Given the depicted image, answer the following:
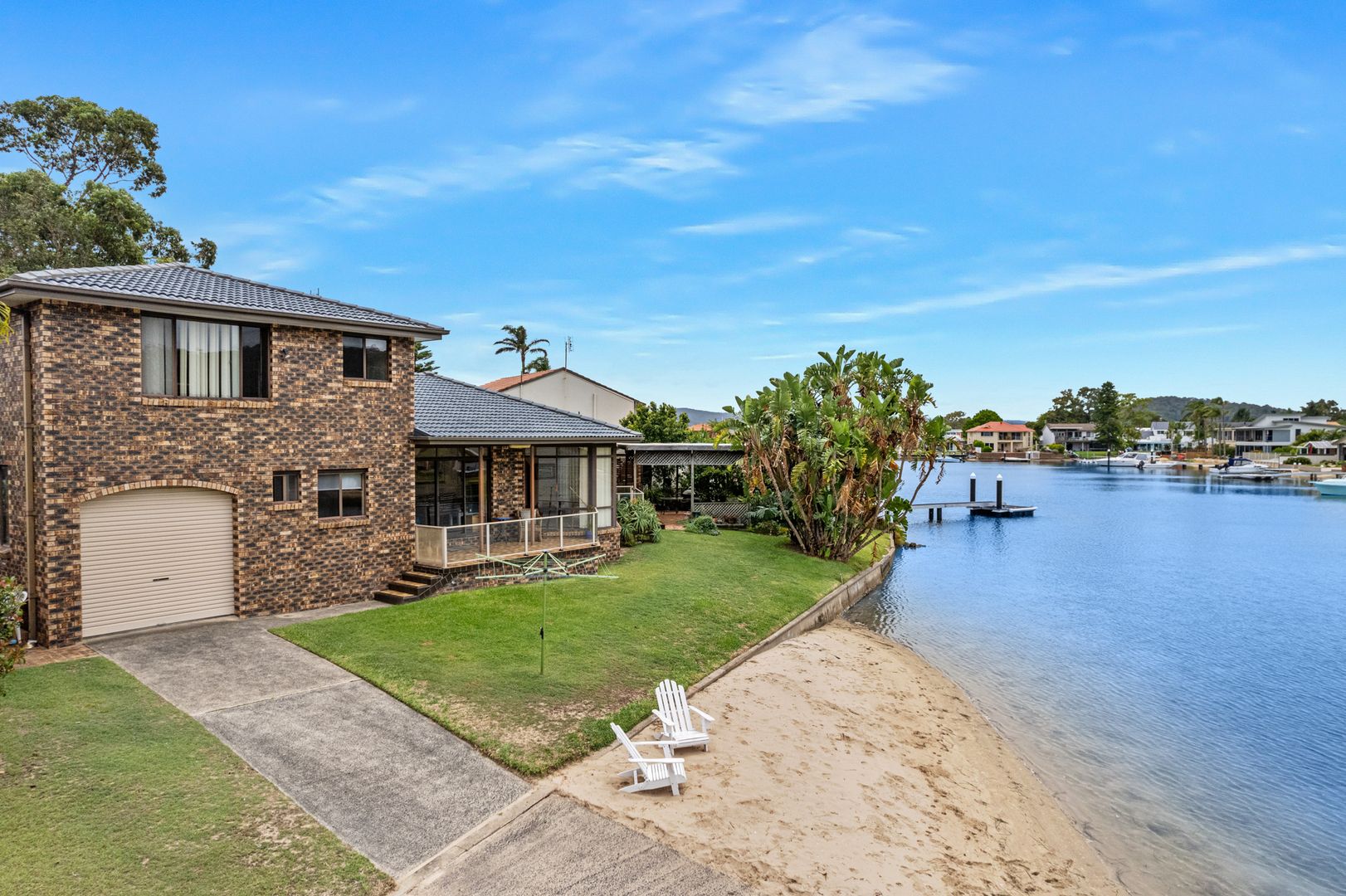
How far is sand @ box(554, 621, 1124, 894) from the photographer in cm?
805

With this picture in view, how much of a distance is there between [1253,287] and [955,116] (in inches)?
1686

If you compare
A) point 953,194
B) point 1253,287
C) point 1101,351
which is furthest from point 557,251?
point 1101,351

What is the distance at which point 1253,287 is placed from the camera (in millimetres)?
57844

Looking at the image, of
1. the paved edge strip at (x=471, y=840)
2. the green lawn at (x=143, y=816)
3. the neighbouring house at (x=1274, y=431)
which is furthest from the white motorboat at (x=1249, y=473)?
the green lawn at (x=143, y=816)

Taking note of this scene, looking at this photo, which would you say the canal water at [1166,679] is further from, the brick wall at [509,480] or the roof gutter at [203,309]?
the roof gutter at [203,309]

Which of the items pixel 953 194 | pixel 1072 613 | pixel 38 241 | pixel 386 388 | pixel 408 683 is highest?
pixel 953 194

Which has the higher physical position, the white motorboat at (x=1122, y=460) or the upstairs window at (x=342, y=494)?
the upstairs window at (x=342, y=494)

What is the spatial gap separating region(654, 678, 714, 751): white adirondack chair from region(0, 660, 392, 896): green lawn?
4331 mm

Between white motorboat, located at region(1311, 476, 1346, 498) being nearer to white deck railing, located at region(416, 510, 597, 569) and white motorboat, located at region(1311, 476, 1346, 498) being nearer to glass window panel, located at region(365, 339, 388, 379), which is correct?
white deck railing, located at region(416, 510, 597, 569)

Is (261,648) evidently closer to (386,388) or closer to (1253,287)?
(386,388)

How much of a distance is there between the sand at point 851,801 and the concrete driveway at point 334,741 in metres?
1.37

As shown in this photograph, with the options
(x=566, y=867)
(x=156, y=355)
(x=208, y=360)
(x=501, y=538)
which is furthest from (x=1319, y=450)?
(x=156, y=355)

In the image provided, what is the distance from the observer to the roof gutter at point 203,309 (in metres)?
12.7

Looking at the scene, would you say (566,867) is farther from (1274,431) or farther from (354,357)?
(1274,431)
